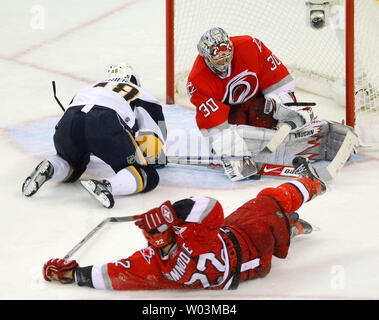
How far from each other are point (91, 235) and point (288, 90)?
1.34 meters

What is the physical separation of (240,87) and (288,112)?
243 millimetres

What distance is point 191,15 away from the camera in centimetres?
475

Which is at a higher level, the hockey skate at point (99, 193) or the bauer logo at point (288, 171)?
the hockey skate at point (99, 193)

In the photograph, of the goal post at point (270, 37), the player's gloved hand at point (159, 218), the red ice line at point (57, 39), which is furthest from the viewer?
the red ice line at point (57, 39)

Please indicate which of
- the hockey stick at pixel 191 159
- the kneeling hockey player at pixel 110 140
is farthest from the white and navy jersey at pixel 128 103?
the hockey stick at pixel 191 159

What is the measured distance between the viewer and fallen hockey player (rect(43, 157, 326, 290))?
2.42 m

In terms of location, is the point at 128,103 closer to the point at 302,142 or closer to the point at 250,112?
the point at 250,112

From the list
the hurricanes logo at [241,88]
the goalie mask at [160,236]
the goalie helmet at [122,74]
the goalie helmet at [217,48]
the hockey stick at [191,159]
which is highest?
the goalie helmet at [217,48]

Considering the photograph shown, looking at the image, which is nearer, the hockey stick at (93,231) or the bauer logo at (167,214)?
the bauer logo at (167,214)

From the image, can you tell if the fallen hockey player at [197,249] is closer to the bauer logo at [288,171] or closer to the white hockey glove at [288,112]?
the bauer logo at [288,171]

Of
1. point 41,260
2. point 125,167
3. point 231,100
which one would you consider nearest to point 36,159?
point 125,167

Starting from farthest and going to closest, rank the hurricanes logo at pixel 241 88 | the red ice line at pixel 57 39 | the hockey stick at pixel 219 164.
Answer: the red ice line at pixel 57 39, the hurricanes logo at pixel 241 88, the hockey stick at pixel 219 164

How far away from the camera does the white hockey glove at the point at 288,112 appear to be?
383 cm

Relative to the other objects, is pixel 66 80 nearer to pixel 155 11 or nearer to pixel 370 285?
pixel 155 11
